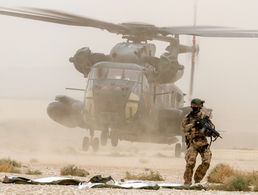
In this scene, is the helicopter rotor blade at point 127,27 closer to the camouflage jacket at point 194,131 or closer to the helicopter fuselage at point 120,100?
the helicopter fuselage at point 120,100

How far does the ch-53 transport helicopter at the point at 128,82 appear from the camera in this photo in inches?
1156

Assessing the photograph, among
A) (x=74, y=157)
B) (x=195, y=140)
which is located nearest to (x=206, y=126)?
(x=195, y=140)

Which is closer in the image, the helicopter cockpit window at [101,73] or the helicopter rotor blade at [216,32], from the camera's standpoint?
the helicopter rotor blade at [216,32]

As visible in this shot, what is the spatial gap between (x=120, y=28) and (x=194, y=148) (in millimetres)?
14240

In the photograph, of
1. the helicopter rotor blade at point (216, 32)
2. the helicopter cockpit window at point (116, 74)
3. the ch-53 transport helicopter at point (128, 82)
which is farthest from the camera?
the helicopter cockpit window at point (116, 74)

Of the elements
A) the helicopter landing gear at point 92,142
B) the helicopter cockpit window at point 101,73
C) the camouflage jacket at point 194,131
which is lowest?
the camouflage jacket at point 194,131

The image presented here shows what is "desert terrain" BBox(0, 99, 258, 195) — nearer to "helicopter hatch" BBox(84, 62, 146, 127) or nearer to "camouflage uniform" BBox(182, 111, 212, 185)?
"camouflage uniform" BBox(182, 111, 212, 185)

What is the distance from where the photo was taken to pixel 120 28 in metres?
30.6

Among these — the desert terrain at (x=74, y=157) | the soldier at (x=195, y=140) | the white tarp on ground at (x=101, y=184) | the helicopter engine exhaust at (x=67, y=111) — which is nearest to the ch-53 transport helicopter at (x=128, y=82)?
the helicopter engine exhaust at (x=67, y=111)

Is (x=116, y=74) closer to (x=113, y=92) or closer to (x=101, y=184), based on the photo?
(x=113, y=92)

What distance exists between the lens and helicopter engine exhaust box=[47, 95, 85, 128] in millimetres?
32125

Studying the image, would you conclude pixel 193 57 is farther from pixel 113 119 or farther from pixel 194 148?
pixel 194 148

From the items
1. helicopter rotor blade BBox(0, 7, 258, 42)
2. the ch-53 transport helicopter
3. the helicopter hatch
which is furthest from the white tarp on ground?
the helicopter hatch

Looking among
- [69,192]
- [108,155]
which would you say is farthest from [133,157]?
[69,192]
